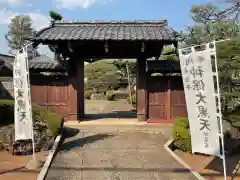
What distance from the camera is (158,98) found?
12.8 m

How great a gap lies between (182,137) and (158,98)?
3.82 m

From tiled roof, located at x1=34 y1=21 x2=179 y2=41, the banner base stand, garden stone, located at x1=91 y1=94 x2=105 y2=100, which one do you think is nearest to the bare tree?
garden stone, located at x1=91 y1=94 x2=105 y2=100

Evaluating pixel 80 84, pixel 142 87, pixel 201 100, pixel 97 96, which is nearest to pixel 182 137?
pixel 201 100

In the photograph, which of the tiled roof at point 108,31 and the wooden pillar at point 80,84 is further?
the wooden pillar at point 80,84

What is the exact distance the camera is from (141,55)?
12852 mm

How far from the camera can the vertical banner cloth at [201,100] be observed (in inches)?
226

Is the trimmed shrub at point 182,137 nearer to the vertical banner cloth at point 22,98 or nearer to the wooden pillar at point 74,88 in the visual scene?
the vertical banner cloth at point 22,98

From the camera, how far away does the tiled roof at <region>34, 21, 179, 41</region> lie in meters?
12.0

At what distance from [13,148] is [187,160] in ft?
16.1

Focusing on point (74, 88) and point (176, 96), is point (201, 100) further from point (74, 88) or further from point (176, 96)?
point (74, 88)

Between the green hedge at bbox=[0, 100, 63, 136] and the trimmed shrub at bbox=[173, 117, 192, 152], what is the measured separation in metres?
3.69

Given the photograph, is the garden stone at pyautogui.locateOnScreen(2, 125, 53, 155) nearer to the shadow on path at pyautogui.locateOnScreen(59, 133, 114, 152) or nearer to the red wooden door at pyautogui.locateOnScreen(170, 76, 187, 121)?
the shadow on path at pyautogui.locateOnScreen(59, 133, 114, 152)

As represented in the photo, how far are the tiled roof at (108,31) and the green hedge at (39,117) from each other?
294 cm

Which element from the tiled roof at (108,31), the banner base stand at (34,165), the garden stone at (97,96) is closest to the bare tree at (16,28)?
the garden stone at (97,96)
